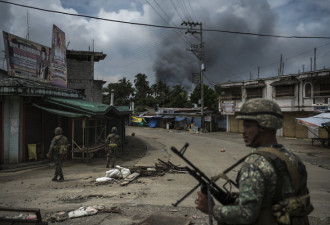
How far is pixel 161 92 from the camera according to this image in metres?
61.3

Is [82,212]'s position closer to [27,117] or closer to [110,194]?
[110,194]

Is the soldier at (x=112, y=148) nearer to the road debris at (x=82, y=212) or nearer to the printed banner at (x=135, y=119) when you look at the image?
the road debris at (x=82, y=212)

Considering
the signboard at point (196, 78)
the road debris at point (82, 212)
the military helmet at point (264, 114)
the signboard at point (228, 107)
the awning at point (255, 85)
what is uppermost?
the signboard at point (196, 78)

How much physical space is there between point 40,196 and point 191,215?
4.51 meters

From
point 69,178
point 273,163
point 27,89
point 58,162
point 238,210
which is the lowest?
point 69,178

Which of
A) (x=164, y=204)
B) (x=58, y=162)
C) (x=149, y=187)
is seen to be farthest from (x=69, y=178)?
(x=164, y=204)

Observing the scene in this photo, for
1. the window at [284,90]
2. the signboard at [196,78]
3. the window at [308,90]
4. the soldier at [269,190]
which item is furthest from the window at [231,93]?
the soldier at [269,190]

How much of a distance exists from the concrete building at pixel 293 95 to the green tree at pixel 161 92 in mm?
26150

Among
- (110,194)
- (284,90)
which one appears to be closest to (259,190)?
(110,194)

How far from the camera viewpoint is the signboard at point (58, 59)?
16.8 meters

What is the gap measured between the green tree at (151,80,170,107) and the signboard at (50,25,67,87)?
39.8 m

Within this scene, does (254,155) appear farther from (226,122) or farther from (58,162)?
(226,122)

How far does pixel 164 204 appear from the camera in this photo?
588 centimetres

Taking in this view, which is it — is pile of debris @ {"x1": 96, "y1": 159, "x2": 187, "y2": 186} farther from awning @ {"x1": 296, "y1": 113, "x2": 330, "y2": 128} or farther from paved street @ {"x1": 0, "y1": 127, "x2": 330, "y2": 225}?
awning @ {"x1": 296, "y1": 113, "x2": 330, "y2": 128}
